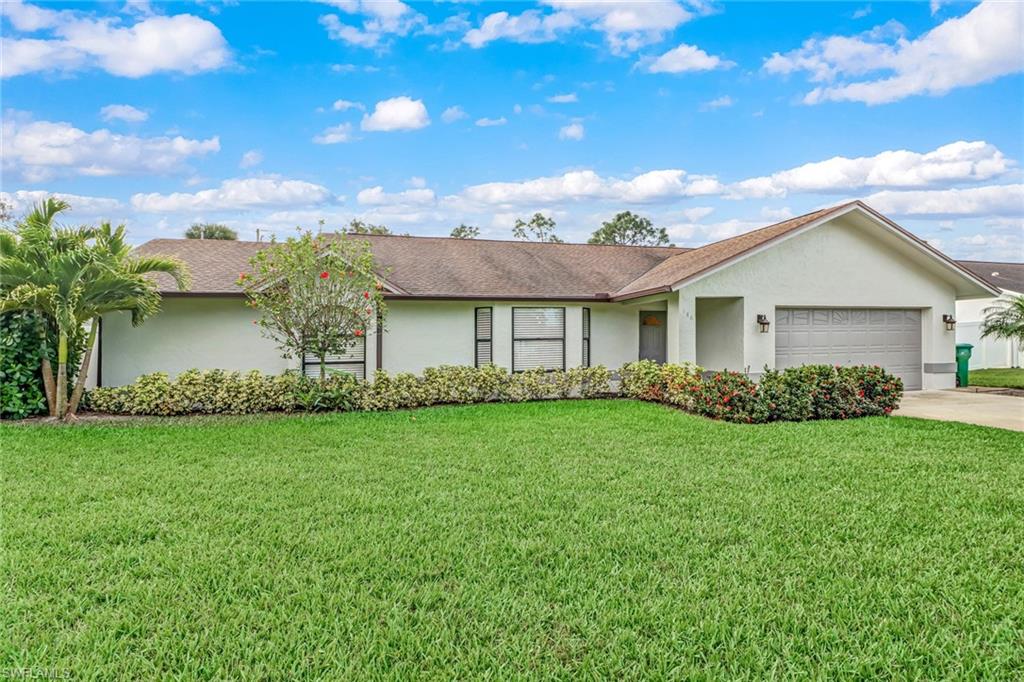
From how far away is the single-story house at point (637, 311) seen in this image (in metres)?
12.1

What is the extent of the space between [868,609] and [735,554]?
90 centimetres

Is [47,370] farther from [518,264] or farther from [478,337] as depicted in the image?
[518,264]

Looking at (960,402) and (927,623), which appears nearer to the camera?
(927,623)

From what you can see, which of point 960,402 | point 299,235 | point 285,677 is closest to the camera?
point 285,677

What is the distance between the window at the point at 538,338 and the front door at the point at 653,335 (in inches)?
106

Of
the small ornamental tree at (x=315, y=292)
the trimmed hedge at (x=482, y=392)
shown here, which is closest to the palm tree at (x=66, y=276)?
the trimmed hedge at (x=482, y=392)

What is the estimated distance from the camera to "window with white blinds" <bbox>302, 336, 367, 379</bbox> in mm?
12414

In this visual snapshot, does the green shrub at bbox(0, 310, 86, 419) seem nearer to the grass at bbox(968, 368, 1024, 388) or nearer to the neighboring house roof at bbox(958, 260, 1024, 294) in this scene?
the grass at bbox(968, 368, 1024, 388)

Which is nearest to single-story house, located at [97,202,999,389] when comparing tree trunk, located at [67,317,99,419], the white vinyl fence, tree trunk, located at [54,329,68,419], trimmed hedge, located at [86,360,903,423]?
trimmed hedge, located at [86,360,903,423]

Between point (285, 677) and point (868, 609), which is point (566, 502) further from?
point (285, 677)

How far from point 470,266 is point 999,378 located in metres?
16.8

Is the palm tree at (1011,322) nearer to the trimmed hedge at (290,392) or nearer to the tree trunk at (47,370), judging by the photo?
the trimmed hedge at (290,392)

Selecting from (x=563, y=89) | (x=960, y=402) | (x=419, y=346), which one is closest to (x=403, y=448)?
(x=419, y=346)

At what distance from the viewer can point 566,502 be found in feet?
17.3
